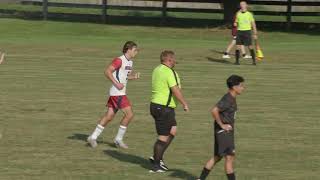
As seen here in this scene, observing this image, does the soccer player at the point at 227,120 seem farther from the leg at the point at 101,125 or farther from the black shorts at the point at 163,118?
the leg at the point at 101,125

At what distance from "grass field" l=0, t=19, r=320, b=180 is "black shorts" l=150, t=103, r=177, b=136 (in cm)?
66

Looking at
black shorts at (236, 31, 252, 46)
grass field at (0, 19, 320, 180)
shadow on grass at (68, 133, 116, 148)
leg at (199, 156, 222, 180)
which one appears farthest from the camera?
black shorts at (236, 31, 252, 46)

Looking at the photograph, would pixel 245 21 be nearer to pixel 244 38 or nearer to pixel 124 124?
pixel 244 38

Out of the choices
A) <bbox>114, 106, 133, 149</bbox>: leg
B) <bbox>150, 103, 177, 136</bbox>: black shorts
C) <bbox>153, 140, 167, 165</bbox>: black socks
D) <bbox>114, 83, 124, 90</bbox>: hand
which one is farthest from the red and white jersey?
<bbox>153, 140, 167, 165</bbox>: black socks

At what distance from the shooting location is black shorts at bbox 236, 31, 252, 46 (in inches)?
1011

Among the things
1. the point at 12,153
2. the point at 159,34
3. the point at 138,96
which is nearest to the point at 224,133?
the point at 12,153

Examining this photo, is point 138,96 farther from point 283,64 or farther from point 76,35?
point 76,35

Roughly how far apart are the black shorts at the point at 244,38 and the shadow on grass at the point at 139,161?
535 inches

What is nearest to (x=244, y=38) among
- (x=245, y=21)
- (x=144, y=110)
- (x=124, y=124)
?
(x=245, y=21)

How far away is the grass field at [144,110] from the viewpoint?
1171 cm

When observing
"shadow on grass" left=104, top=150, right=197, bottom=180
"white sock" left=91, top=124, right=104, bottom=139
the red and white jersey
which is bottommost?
"shadow on grass" left=104, top=150, right=197, bottom=180

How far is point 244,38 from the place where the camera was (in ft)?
84.5

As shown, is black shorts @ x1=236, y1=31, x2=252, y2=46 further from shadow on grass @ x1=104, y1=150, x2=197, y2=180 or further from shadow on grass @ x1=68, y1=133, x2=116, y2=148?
shadow on grass @ x1=104, y1=150, x2=197, y2=180

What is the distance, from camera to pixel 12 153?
1249 centimetres
